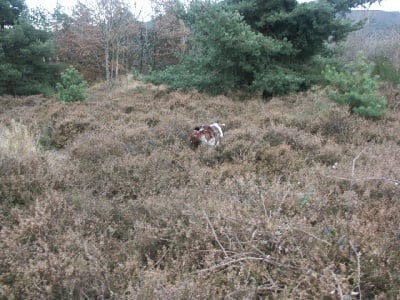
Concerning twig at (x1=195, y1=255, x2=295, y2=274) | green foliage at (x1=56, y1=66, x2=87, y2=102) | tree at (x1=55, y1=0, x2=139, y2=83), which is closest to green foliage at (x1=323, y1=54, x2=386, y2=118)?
twig at (x1=195, y1=255, x2=295, y2=274)

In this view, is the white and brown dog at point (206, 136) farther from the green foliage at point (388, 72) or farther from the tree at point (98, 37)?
the tree at point (98, 37)

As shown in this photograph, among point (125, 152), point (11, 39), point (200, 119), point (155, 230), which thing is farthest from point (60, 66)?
point (155, 230)

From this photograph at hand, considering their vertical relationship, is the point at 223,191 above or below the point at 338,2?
below

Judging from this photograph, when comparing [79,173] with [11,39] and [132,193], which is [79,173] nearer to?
[132,193]

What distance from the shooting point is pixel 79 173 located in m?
4.23

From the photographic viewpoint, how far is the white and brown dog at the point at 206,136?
5312 millimetres

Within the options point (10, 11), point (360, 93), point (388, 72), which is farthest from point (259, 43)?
point (10, 11)

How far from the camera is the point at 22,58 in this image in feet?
46.2

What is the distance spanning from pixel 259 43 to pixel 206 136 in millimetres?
3699

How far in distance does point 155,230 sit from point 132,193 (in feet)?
3.70

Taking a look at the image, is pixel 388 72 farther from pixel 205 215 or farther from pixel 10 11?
pixel 10 11

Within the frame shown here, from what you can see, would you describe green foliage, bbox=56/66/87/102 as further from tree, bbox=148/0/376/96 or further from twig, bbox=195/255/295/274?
twig, bbox=195/255/295/274

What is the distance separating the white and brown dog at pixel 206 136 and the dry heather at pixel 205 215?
0.15 meters

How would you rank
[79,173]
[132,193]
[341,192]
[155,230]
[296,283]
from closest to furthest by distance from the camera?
1. [296,283]
2. [155,230]
3. [341,192]
4. [132,193]
5. [79,173]
